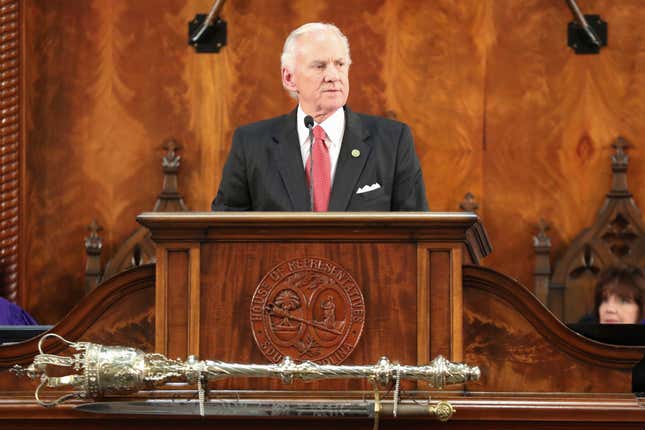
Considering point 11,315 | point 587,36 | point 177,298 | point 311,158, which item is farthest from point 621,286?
point 177,298

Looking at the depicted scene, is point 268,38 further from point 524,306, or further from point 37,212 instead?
point 524,306

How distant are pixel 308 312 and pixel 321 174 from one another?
33.1 inches

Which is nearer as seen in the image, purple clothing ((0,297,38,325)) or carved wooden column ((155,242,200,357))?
carved wooden column ((155,242,200,357))

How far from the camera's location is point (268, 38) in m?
7.02

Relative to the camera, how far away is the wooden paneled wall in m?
6.99

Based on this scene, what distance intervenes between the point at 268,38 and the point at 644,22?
176 centimetres

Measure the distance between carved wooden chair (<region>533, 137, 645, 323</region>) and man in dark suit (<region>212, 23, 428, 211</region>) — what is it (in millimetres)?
2564

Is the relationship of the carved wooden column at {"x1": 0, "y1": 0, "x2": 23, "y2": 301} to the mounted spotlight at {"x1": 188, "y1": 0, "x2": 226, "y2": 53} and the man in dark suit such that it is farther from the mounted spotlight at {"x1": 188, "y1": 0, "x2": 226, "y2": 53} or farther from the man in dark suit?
the man in dark suit

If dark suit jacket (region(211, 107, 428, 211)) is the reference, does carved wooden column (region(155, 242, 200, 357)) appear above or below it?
below

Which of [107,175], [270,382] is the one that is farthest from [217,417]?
[107,175]

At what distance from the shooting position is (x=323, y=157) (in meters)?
4.39

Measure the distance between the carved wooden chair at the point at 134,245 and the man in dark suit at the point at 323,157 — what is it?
7.66 ft

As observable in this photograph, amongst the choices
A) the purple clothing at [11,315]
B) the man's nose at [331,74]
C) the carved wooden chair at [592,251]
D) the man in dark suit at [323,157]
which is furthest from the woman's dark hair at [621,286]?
the purple clothing at [11,315]

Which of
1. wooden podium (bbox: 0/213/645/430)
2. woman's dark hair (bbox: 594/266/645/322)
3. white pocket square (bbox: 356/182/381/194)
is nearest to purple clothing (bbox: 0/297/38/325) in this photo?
white pocket square (bbox: 356/182/381/194)
